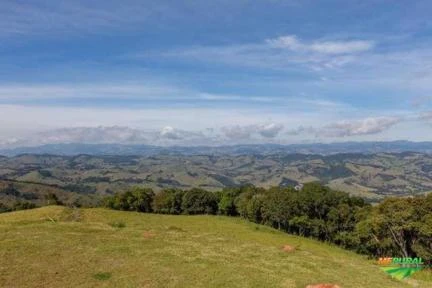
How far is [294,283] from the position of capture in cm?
3484

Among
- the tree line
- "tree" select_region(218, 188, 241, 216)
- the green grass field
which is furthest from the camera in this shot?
"tree" select_region(218, 188, 241, 216)

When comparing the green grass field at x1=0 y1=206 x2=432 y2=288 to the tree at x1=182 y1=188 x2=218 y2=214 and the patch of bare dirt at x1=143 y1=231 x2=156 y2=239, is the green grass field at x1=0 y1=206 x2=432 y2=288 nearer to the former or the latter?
the patch of bare dirt at x1=143 y1=231 x2=156 y2=239

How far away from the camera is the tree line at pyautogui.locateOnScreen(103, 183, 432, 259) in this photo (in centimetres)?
10125

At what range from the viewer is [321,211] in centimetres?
14100

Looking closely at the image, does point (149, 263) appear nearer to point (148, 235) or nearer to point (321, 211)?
point (148, 235)

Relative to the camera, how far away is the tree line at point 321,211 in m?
101

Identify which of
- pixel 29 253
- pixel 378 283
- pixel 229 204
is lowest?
pixel 229 204

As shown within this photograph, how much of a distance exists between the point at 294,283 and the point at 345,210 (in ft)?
350

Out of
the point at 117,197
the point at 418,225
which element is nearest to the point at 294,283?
the point at 418,225

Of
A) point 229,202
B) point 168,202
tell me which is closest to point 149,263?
point 229,202

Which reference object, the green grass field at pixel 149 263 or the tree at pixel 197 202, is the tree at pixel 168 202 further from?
the green grass field at pixel 149 263

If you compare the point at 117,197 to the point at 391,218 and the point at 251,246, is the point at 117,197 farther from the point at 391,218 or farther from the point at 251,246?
the point at 251,246

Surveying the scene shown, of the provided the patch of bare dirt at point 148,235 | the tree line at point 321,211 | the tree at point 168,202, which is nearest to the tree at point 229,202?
the tree line at point 321,211

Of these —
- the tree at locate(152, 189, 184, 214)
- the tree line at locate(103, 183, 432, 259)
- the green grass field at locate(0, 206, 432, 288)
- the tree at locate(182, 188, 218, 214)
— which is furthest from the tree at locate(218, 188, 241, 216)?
the green grass field at locate(0, 206, 432, 288)
